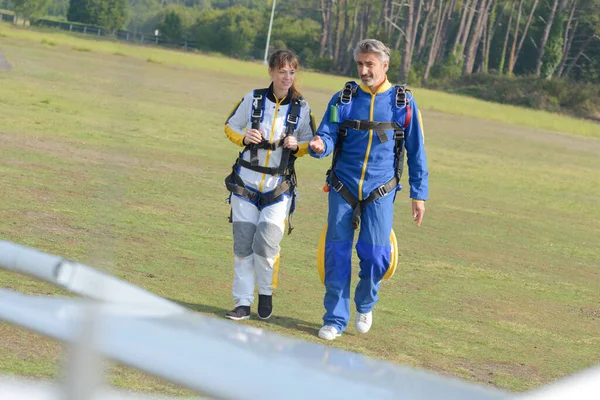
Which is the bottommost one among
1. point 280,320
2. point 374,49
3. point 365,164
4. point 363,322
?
point 280,320

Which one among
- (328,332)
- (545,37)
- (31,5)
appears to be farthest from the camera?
(545,37)

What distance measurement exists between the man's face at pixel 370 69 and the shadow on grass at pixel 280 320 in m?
1.57

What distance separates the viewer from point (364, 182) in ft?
21.9

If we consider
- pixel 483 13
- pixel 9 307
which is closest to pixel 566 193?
pixel 9 307

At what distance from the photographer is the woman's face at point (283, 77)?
6.79m

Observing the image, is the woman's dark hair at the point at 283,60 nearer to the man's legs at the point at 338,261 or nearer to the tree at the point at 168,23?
the tree at the point at 168,23

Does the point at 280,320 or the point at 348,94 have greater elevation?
the point at 348,94

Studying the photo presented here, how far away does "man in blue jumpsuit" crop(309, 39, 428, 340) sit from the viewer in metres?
6.63

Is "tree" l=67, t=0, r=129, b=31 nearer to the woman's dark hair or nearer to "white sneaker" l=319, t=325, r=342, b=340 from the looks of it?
the woman's dark hair

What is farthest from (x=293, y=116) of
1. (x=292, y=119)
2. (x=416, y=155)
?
(x=416, y=155)

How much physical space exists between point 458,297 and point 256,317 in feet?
7.99

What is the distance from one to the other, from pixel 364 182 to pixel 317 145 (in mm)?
434

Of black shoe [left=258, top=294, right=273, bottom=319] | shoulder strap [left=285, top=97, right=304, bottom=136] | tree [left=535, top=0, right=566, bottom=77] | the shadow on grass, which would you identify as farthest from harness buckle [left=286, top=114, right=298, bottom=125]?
tree [left=535, top=0, right=566, bottom=77]

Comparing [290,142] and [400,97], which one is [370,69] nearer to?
[400,97]
